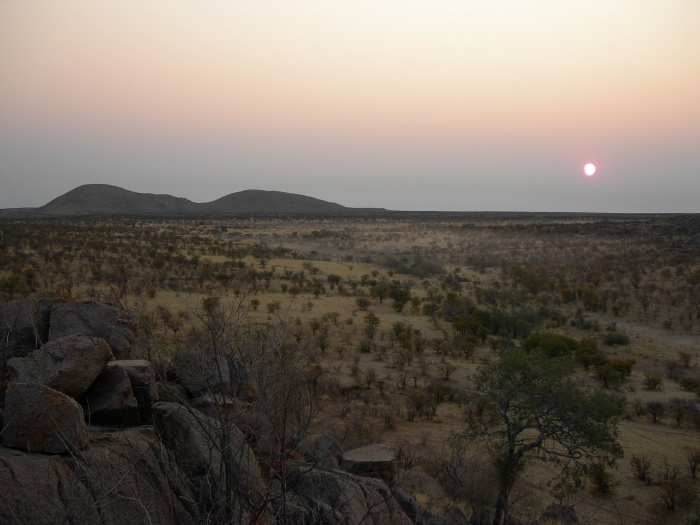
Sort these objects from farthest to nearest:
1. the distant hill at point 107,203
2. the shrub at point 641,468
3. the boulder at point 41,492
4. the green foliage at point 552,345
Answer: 1. the distant hill at point 107,203
2. the green foliage at point 552,345
3. the shrub at point 641,468
4. the boulder at point 41,492

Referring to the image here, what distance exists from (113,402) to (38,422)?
115 centimetres

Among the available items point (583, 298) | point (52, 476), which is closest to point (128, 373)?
point (52, 476)

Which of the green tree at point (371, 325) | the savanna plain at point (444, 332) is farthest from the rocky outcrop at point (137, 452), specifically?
the green tree at point (371, 325)

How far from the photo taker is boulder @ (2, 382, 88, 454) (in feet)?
14.3

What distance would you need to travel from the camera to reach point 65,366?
5.38 metres

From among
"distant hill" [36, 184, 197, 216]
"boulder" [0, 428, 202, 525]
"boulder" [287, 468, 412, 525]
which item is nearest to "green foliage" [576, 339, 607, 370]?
"boulder" [287, 468, 412, 525]

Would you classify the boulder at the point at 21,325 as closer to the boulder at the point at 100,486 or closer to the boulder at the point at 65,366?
the boulder at the point at 65,366

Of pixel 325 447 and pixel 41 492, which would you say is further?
pixel 325 447

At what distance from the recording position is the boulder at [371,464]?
777 centimetres

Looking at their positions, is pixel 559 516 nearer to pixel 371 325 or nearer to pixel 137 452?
pixel 137 452

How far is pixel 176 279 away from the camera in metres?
24.7

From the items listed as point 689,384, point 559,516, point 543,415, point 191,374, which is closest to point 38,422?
point 191,374

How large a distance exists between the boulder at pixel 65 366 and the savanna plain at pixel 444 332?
2.10 ft

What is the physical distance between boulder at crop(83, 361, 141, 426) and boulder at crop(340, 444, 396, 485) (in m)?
3.66
